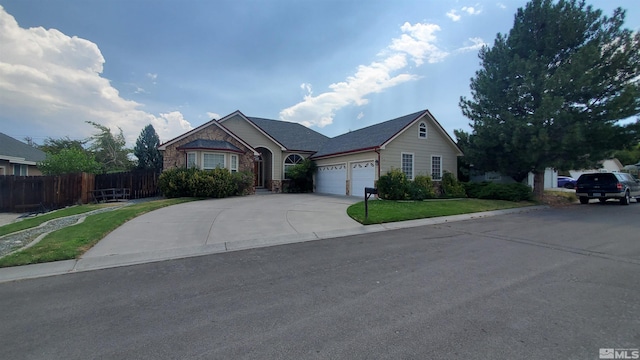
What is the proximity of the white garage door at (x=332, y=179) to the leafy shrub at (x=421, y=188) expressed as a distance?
491cm

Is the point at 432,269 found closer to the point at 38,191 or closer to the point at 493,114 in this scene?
the point at 493,114

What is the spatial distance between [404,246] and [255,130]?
1932 cm

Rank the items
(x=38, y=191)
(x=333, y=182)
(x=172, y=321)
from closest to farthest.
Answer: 1. (x=172, y=321)
2. (x=38, y=191)
3. (x=333, y=182)

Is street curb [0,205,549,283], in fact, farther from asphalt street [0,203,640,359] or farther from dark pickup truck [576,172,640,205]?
dark pickup truck [576,172,640,205]

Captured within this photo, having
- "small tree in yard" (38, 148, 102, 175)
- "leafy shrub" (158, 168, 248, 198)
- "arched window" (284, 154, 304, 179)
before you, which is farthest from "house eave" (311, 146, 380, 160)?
"small tree in yard" (38, 148, 102, 175)

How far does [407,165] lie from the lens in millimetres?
19219

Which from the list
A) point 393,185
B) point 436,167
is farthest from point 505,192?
point 393,185

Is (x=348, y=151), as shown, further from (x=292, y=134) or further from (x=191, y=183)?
(x=191, y=183)

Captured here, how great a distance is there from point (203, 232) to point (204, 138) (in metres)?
13.1

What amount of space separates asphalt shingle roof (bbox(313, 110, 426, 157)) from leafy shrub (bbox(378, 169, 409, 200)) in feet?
6.75

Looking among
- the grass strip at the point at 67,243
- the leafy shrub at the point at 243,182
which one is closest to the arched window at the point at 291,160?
the leafy shrub at the point at 243,182

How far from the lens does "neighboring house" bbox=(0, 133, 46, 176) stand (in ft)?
65.9

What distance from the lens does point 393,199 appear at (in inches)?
658

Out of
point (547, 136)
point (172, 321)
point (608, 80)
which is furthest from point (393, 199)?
point (172, 321)
